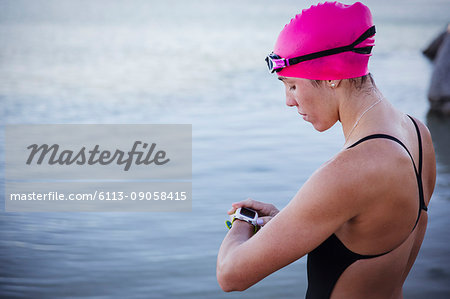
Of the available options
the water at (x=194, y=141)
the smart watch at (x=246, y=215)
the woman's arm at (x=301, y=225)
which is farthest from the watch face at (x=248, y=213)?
the water at (x=194, y=141)

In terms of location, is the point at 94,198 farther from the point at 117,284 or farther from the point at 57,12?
the point at 57,12

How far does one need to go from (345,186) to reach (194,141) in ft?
21.6

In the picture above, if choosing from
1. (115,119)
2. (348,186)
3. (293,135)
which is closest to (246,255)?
(348,186)

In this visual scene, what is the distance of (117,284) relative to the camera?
4309mm

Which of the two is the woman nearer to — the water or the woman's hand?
the woman's hand

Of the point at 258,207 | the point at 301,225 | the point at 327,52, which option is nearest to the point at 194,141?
the point at 258,207

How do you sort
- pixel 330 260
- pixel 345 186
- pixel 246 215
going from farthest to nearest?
pixel 246 215
pixel 330 260
pixel 345 186

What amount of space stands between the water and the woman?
255 cm

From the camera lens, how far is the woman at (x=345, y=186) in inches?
60.4

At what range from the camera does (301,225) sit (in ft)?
5.16

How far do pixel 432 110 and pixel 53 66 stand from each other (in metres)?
9.03

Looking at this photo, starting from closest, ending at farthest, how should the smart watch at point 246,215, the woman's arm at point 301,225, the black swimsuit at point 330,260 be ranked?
the woman's arm at point 301,225
the black swimsuit at point 330,260
the smart watch at point 246,215

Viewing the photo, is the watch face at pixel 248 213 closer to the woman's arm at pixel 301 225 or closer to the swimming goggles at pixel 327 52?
the woman's arm at pixel 301 225

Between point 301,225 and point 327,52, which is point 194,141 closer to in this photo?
point 327,52
